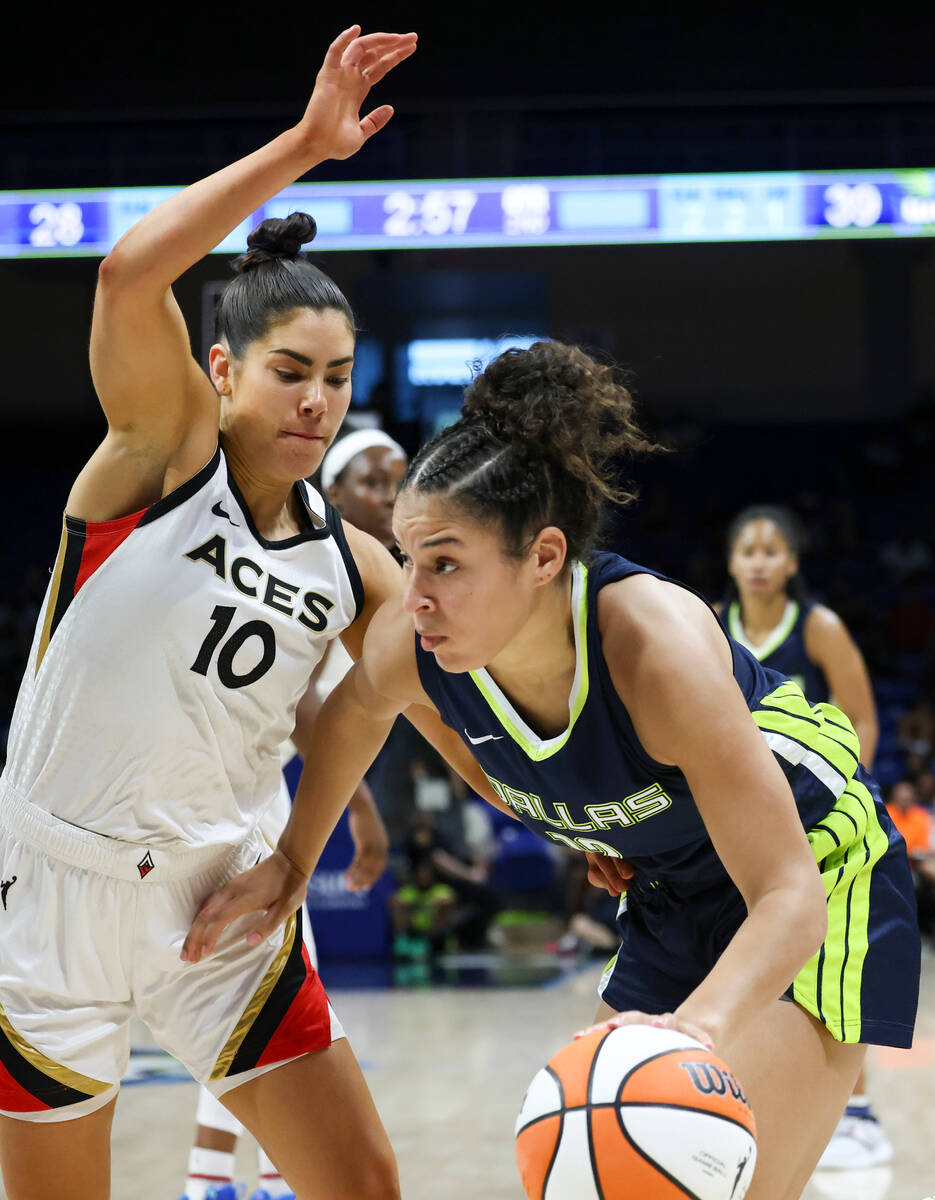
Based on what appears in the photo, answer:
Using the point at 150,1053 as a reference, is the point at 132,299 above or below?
above

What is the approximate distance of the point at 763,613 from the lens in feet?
17.5

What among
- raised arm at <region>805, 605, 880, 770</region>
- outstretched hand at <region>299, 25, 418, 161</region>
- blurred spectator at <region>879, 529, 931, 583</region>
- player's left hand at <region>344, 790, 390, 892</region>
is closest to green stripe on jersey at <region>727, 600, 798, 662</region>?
raised arm at <region>805, 605, 880, 770</region>

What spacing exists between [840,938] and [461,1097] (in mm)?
3091

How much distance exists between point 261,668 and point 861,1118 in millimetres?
2850

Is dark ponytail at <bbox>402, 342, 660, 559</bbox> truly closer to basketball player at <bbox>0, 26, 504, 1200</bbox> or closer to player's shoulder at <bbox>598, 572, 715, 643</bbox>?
player's shoulder at <bbox>598, 572, 715, 643</bbox>

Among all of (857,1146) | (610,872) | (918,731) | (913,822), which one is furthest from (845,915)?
(918,731)

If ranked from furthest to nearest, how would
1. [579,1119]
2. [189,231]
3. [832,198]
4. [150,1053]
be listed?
[832,198] → [150,1053] → [189,231] → [579,1119]

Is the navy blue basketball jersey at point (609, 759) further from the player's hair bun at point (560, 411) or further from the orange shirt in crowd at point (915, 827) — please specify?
the orange shirt in crowd at point (915, 827)

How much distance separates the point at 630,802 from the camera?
77.9 inches

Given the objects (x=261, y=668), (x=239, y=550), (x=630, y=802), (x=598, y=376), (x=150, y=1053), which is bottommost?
(x=150, y=1053)

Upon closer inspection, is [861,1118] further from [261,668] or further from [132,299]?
[132,299]

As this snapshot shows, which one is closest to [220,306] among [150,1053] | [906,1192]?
[906,1192]

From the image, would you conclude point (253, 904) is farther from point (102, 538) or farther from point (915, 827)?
point (915, 827)

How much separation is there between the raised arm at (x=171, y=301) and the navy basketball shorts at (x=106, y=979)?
55 cm
